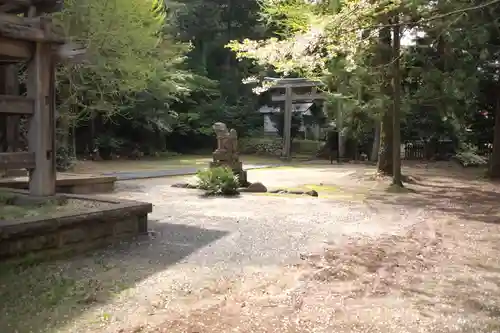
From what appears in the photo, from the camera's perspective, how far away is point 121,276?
173 inches

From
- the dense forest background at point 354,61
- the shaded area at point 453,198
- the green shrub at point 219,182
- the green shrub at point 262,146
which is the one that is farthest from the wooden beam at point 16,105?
the green shrub at point 262,146

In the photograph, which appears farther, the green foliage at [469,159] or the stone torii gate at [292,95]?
the stone torii gate at [292,95]

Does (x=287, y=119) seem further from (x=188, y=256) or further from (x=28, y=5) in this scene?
(x=188, y=256)

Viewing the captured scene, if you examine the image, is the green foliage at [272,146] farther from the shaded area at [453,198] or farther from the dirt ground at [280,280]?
the dirt ground at [280,280]

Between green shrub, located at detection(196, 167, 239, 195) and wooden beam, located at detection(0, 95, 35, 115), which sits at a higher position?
wooden beam, located at detection(0, 95, 35, 115)

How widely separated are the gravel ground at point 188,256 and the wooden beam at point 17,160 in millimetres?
1583

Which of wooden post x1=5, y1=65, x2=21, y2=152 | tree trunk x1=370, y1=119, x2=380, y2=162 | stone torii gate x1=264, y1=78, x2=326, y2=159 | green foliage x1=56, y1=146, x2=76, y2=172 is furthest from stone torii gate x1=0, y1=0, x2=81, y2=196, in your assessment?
stone torii gate x1=264, y1=78, x2=326, y2=159

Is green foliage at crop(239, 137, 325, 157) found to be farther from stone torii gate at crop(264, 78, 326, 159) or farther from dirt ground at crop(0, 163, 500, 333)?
dirt ground at crop(0, 163, 500, 333)

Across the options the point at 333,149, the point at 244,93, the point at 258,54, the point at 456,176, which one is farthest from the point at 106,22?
the point at 244,93

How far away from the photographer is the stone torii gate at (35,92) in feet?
18.1

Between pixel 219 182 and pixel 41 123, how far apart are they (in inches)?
207

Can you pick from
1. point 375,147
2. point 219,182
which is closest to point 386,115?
point 219,182

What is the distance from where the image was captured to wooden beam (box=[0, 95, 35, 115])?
5.55m

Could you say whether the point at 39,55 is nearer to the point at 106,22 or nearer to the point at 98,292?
the point at 98,292
